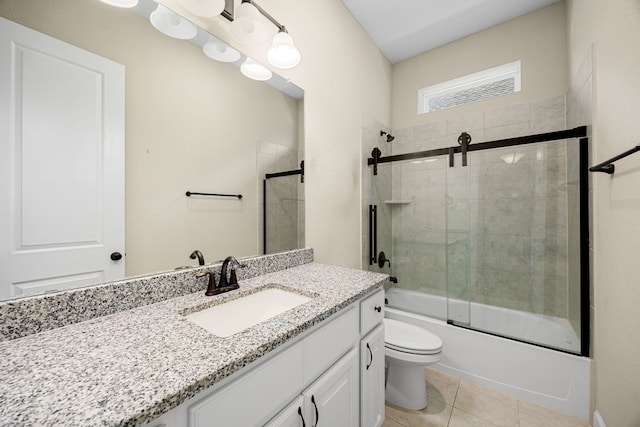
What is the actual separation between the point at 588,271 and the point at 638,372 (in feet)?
2.44

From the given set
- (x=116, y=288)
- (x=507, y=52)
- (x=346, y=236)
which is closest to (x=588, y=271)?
(x=346, y=236)

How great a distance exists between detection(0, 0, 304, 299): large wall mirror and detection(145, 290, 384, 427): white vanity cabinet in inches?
23.4

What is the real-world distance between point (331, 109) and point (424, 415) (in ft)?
6.94

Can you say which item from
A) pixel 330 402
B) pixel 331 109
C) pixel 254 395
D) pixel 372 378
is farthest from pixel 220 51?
pixel 372 378

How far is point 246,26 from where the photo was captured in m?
1.21

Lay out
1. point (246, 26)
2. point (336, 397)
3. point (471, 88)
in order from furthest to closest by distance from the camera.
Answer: point (471, 88)
point (246, 26)
point (336, 397)

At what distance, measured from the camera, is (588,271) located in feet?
5.24

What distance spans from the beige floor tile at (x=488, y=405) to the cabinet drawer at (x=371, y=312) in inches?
38.3

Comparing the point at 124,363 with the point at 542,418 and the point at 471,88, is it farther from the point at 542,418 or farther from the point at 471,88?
the point at 471,88

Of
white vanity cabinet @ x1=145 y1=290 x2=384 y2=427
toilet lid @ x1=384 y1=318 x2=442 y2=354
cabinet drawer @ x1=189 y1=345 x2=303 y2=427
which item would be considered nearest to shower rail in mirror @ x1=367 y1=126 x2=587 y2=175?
toilet lid @ x1=384 y1=318 x2=442 y2=354

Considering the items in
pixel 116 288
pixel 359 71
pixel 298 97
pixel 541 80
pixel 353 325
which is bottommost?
pixel 353 325

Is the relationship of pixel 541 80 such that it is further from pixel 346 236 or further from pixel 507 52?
pixel 346 236

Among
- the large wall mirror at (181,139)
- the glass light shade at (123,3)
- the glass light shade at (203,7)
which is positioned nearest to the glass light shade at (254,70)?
the large wall mirror at (181,139)

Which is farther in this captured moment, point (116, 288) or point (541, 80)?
point (541, 80)
